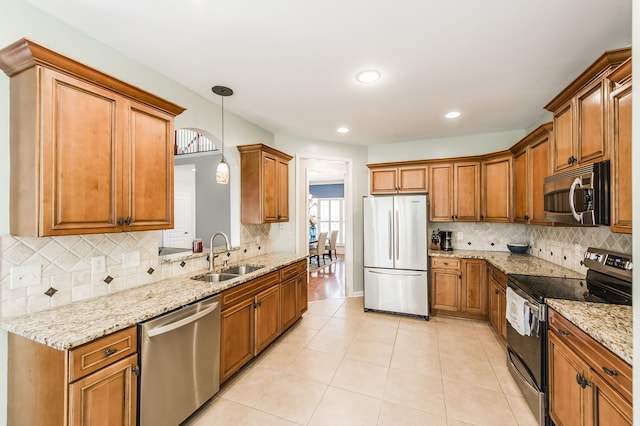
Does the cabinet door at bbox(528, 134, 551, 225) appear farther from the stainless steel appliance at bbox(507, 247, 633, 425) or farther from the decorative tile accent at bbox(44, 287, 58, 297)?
the decorative tile accent at bbox(44, 287, 58, 297)

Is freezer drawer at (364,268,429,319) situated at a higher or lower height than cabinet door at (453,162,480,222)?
lower

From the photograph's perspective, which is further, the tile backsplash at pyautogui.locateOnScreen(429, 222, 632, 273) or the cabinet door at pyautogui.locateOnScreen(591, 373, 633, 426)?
the tile backsplash at pyautogui.locateOnScreen(429, 222, 632, 273)

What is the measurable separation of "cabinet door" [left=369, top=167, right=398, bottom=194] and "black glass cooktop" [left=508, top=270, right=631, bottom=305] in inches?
89.9

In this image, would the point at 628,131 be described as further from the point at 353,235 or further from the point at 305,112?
the point at 353,235

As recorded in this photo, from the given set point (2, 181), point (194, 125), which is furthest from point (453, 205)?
point (2, 181)

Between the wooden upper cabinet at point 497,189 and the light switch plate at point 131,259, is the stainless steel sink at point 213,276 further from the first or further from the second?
the wooden upper cabinet at point 497,189

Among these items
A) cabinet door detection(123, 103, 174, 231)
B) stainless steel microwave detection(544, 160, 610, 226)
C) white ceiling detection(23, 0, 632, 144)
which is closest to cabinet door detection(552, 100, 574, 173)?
stainless steel microwave detection(544, 160, 610, 226)

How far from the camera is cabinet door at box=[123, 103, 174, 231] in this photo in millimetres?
1853

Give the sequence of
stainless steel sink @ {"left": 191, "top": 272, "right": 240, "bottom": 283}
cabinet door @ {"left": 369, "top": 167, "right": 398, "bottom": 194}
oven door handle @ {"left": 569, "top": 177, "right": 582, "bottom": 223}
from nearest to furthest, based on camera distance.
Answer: oven door handle @ {"left": 569, "top": 177, "right": 582, "bottom": 223} < stainless steel sink @ {"left": 191, "top": 272, "right": 240, "bottom": 283} < cabinet door @ {"left": 369, "top": 167, "right": 398, "bottom": 194}

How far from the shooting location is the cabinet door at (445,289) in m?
3.76

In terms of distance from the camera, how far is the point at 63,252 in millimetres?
1769

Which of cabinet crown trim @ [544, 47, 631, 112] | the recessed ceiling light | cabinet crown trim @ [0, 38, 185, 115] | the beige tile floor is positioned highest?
the recessed ceiling light

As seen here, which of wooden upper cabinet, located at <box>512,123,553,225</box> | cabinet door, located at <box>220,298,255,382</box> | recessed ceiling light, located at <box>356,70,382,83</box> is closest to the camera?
cabinet door, located at <box>220,298,255,382</box>

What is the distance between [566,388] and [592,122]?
5.46ft
